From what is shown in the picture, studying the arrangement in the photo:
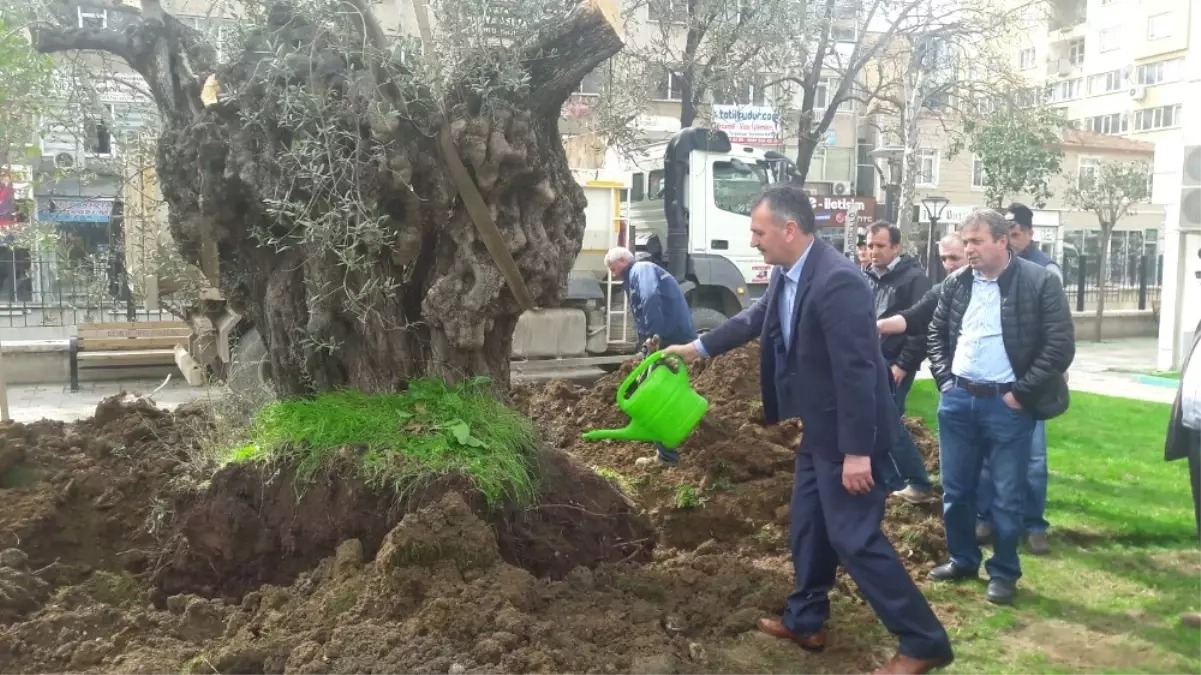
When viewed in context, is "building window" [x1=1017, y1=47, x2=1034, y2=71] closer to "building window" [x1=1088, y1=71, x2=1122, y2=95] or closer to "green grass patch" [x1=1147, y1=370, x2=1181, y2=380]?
"building window" [x1=1088, y1=71, x2=1122, y2=95]

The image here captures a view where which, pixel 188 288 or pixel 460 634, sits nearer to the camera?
pixel 460 634

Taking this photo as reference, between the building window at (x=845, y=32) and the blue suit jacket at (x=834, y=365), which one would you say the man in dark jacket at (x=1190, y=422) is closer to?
the blue suit jacket at (x=834, y=365)

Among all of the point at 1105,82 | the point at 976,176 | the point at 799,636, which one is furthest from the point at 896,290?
the point at 1105,82

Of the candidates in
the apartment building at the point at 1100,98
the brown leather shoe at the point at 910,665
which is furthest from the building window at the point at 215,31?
the apartment building at the point at 1100,98

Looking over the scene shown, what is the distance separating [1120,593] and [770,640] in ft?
6.83

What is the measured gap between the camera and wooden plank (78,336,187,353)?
451 inches

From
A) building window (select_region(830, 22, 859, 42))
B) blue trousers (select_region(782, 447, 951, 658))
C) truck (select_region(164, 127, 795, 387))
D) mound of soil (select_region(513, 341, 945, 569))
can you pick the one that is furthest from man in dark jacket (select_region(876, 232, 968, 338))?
building window (select_region(830, 22, 859, 42))

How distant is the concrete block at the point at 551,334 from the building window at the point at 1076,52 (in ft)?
168

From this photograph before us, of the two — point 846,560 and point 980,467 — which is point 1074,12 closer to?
point 980,467

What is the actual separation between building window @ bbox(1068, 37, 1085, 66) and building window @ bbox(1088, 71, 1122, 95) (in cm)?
212

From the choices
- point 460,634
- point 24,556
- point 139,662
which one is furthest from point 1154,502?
point 24,556

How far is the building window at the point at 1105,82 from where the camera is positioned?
162 feet

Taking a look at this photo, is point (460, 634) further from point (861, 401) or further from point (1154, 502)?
point (1154, 502)

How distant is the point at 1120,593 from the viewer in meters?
4.82
